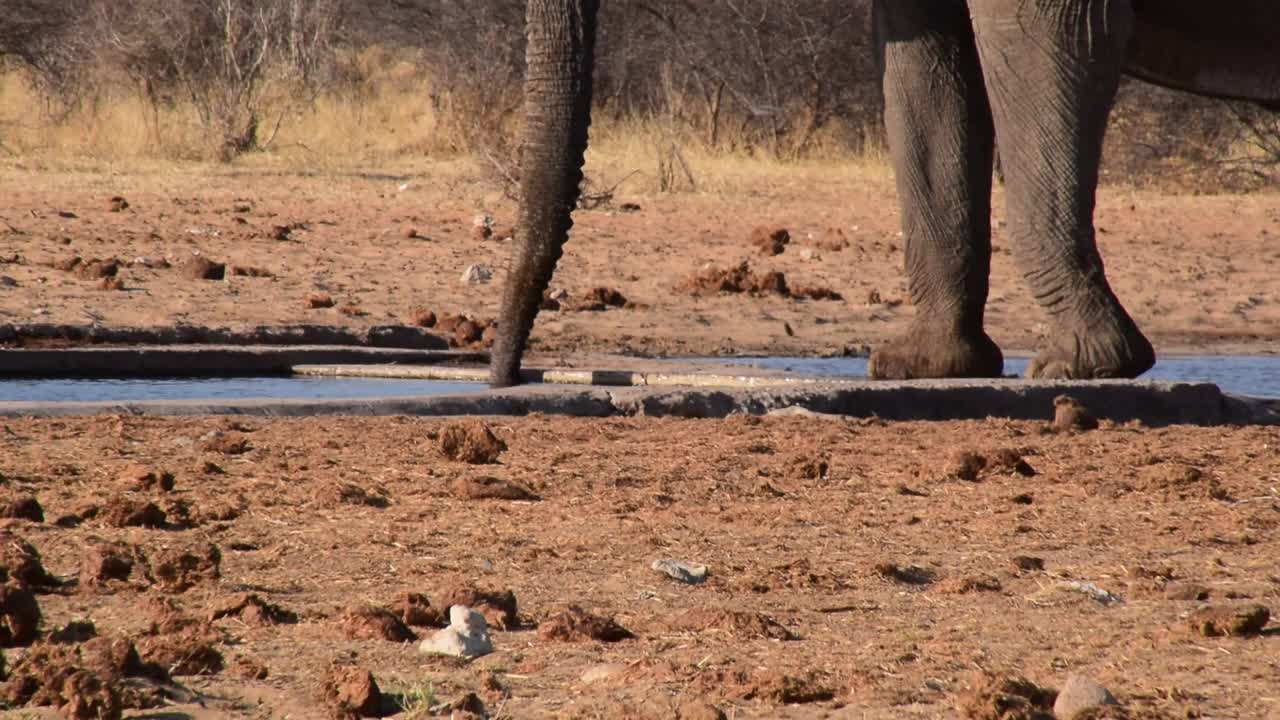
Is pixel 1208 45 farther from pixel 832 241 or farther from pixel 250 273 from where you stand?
pixel 832 241

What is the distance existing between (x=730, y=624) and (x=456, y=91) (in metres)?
21.7

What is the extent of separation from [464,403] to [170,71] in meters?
20.4

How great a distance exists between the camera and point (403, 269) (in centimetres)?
1303

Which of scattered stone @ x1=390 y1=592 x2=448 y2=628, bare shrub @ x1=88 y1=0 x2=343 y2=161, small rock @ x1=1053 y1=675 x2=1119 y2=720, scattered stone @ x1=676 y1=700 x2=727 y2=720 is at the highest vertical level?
bare shrub @ x1=88 y1=0 x2=343 y2=161

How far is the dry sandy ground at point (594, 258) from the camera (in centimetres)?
1116

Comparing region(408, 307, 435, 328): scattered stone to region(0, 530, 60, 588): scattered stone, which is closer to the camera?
region(0, 530, 60, 588): scattered stone

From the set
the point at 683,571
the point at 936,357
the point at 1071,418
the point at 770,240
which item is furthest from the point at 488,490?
the point at 770,240

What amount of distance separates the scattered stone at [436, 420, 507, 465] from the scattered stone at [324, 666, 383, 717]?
2.83 metres

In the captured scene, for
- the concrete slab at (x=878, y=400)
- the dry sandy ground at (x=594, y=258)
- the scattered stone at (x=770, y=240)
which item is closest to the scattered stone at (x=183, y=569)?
the concrete slab at (x=878, y=400)

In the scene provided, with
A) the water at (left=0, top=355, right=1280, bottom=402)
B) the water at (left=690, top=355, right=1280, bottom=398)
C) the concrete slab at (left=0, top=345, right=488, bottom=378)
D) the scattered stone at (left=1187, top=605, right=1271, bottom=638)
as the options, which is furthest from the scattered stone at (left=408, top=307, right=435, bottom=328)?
the scattered stone at (left=1187, top=605, right=1271, bottom=638)

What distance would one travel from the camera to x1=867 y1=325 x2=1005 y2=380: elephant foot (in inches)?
322

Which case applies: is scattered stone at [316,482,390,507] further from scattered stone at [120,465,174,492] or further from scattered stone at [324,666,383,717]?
scattered stone at [324,666,383,717]

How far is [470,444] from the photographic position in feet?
19.7

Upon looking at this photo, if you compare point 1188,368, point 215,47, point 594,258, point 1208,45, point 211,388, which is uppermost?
point 215,47
